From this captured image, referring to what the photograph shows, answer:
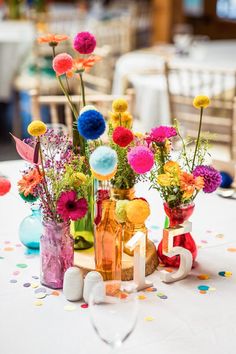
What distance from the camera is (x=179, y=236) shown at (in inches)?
53.3

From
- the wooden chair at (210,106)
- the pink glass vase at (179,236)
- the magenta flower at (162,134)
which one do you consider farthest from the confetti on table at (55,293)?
the wooden chair at (210,106)

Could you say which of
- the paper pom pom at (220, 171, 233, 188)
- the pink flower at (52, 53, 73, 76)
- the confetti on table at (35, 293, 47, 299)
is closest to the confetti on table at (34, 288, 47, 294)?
the confetti on table at (35, 293, 47, 299)

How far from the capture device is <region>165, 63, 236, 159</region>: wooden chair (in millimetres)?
2946

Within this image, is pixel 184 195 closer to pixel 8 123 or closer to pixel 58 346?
pixel 58 346

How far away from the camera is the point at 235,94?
9.80 feet

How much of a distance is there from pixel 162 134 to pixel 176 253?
0.25m

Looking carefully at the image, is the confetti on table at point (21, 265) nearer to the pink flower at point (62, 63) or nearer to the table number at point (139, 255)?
the table number at point (139, 255)

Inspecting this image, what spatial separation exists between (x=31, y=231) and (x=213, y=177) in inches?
17.3

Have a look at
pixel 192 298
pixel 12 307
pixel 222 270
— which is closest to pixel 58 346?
pixel 12 307

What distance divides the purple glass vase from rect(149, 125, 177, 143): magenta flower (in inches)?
9.9

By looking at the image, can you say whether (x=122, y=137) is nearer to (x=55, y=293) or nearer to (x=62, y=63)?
(x=62, y=63)

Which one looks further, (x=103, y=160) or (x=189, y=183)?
(x=189, y=183)

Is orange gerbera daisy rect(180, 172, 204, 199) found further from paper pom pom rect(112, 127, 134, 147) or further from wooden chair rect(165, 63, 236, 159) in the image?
wooden chair rect(165, 63, 236, 159)

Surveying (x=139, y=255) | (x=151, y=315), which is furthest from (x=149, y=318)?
(x=139, y=255)
